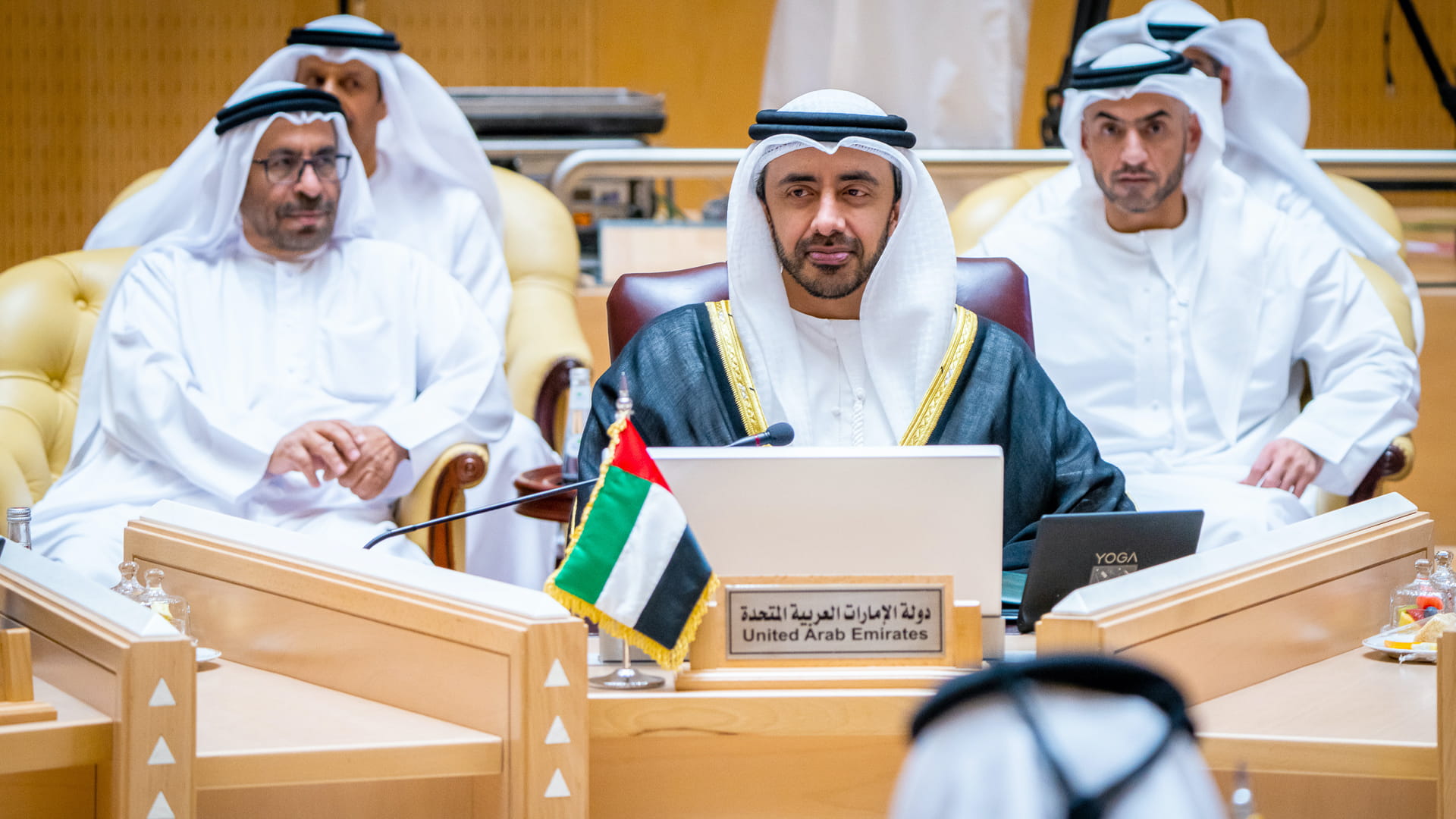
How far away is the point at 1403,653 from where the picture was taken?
1.97m

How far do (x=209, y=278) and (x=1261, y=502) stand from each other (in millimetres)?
2428


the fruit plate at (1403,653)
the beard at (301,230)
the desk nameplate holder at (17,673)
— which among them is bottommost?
the fruit plate at (1403,653)

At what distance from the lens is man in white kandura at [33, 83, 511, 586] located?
3445 millimetres

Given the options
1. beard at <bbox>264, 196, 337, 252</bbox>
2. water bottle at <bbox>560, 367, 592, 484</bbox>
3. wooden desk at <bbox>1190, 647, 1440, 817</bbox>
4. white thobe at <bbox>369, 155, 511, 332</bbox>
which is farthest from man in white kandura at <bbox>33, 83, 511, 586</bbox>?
wooden desk at <bbox>1190, 647, 1440, 817</bbox>

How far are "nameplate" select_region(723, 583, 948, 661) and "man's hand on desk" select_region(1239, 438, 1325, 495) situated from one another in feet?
6.39

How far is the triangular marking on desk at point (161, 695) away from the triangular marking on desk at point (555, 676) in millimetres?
352

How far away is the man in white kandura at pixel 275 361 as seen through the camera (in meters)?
3.45

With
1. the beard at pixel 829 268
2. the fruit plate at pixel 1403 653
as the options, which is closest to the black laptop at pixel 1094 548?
the fruit plate at pixel 1403 653

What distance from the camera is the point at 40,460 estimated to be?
12.6 ft

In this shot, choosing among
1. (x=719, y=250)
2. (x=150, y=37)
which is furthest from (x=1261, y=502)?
(x=150, y=37)

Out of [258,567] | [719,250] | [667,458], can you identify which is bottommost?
[258,567]

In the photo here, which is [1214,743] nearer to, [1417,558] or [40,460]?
[1417,558]

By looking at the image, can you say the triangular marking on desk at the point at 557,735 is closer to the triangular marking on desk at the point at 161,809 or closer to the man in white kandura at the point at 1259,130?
the triangular marking on desk at the point at 161,809

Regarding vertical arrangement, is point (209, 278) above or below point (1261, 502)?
above
